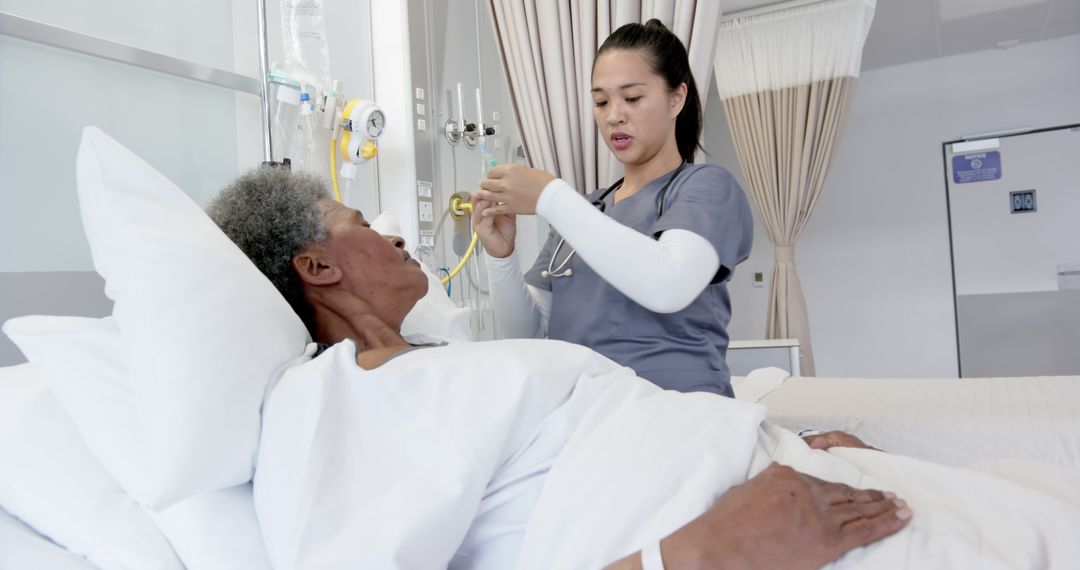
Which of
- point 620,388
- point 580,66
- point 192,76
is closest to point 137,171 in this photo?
point 620,388

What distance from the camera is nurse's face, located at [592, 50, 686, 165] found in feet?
4.37

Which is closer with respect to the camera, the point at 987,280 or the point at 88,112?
the point at 88,112

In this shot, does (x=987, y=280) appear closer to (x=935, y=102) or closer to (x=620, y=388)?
(x=935, y=102)

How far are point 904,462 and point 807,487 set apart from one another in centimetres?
23

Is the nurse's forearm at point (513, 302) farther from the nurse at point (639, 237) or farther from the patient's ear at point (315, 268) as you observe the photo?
the patient's ear at point (315, 268)

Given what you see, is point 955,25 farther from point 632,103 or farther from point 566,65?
point 632,103

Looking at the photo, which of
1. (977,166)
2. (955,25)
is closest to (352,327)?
(955,25)

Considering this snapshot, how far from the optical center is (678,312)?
4.14ft

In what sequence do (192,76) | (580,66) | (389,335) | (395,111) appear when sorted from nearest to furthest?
(389,335) → (192,76) → (580,66) → (395,111)

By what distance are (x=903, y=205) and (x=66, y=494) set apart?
15.9 ft

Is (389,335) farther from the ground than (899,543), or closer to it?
farther from the ground

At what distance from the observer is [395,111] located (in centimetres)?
213

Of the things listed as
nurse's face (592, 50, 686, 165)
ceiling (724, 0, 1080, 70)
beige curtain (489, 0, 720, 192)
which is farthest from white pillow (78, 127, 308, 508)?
ceiling (724, 0, 1080, 70)

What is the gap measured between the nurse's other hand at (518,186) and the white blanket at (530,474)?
337 millimetres
